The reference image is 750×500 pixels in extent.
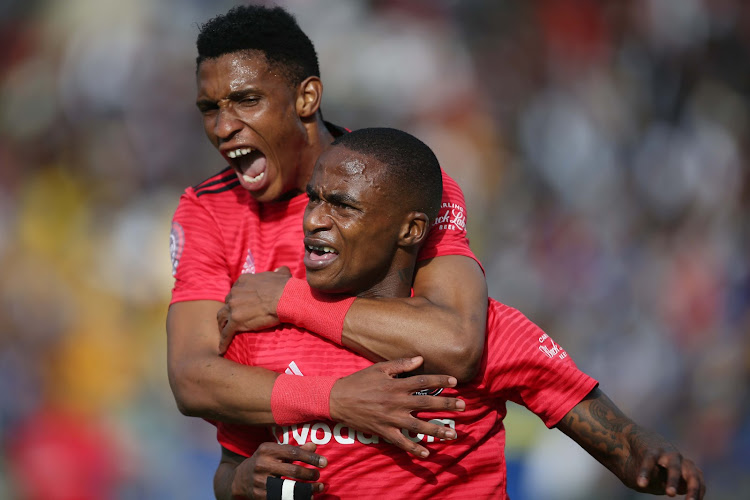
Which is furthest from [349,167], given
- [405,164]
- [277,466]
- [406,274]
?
[277,466]

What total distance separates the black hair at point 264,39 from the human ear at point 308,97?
0.03 metres

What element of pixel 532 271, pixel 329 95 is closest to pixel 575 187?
pixel 532 271

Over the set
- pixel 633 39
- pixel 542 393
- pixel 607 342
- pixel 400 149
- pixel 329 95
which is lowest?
pixel 542 393

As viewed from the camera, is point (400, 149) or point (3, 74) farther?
point (3, 74)

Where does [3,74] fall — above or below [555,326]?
above

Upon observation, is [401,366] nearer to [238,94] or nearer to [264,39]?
[238,94]

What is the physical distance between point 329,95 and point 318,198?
367 cm

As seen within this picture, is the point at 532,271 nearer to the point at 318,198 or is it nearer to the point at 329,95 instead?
the point at 329,95

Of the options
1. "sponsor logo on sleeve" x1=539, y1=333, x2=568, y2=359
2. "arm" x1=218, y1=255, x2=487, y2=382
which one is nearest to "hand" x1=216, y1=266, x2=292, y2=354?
"arm" x1=218, y1=255, x2=487, y2=382

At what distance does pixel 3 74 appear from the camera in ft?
19.9

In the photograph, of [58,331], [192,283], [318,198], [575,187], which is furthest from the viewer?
[575,187]

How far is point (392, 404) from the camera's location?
249 cm

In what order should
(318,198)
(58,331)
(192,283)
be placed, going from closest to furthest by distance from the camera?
(318,198)
(192,283)
(58,331)

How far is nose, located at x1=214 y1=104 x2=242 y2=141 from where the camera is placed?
3115mm
